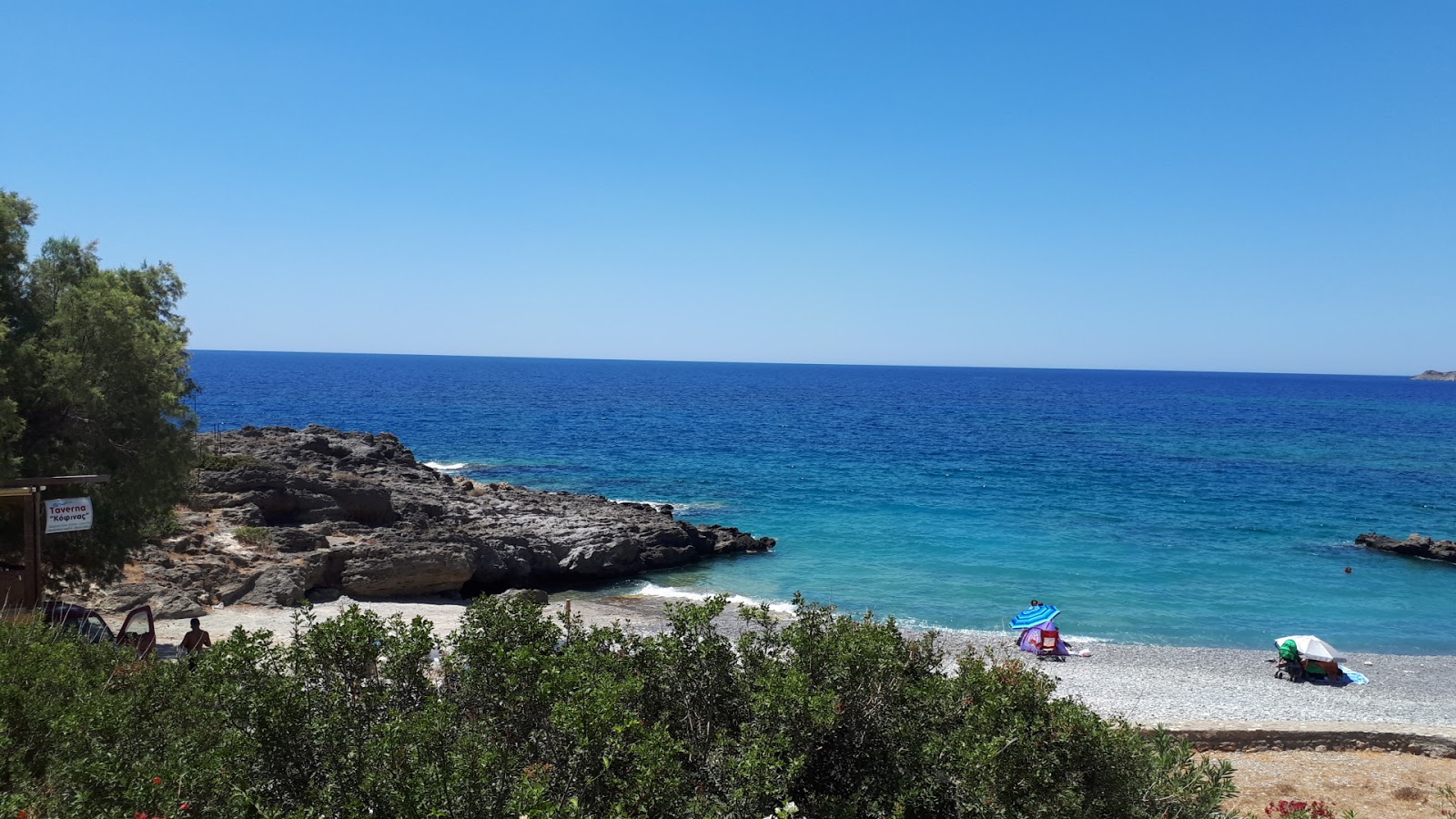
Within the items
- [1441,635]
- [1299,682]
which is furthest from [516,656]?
[1441,635]

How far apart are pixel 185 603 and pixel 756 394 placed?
131 meters

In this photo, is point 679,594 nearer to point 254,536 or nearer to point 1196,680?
point 254,536

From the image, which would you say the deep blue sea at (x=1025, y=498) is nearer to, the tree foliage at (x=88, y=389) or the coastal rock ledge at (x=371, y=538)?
the coastal rock ledge at (x=371, y=538)

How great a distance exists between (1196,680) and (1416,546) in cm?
2290

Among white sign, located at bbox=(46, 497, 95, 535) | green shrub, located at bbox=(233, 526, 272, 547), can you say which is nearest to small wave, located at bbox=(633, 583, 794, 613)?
green shrub, located at bbox=(233, 526, 272, 547)

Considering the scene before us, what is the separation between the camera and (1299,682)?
2156cm

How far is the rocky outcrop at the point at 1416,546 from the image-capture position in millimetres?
35562

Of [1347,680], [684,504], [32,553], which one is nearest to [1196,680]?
[1347,680]

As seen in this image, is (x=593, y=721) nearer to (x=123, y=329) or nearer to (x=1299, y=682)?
(x=123, y=329)

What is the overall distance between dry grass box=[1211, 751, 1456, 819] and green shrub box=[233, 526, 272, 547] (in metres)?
25.3

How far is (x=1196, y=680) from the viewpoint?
21.2 m

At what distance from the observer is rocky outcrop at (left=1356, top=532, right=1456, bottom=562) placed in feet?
117

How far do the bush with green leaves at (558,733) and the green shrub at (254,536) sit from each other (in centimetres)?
1944

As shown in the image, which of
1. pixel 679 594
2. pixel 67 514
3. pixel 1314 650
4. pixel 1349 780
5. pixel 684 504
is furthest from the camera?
pixel 684 504
